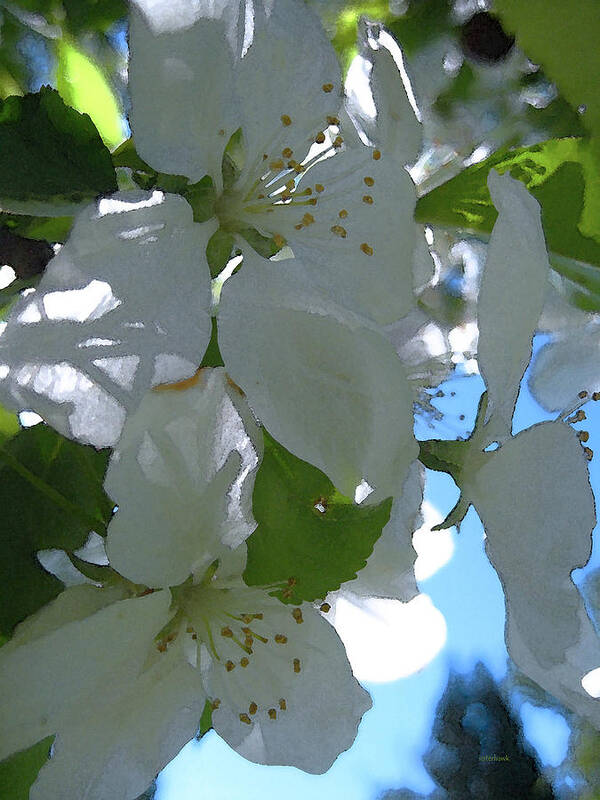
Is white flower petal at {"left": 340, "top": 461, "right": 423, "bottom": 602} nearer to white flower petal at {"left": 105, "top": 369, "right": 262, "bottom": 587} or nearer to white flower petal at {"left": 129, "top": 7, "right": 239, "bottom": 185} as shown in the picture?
white flower petal at {"left": 105, "top": 369, "right": 262, "bottom": 587}

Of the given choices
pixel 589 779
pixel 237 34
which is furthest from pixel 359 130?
pixel 589 779

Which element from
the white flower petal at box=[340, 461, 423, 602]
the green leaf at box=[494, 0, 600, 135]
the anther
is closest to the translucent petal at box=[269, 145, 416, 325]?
the anther

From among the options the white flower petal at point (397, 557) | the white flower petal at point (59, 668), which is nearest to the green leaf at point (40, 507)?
the white flower petal at point (59, 668)

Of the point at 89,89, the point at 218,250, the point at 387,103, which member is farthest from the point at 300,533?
the point at 89,89

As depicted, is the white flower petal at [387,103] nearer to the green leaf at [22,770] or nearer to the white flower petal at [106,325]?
the white flower petal at [106,325]

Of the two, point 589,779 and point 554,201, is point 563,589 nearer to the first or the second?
point 554,201

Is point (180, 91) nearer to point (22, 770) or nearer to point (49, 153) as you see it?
point (49, 153)
